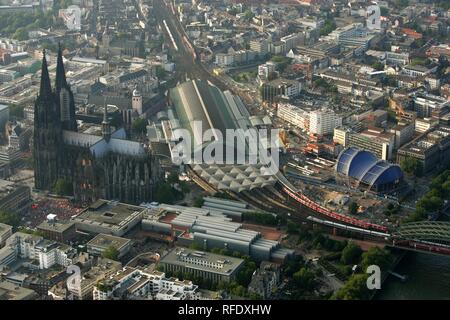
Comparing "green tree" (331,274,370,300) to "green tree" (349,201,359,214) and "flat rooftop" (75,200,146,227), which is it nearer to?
"green tree" (349,201,359,214)

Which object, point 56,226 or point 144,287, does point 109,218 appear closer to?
point 56,226

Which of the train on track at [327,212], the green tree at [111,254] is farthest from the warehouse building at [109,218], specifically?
the train on track at [327,212]

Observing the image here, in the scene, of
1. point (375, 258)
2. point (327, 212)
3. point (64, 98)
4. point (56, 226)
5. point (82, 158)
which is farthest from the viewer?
point (64, 98)

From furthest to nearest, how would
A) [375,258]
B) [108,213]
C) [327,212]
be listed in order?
1. [327,212]
2. [108,213]
3. [375,258]

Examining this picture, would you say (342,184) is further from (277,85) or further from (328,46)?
(328,46)

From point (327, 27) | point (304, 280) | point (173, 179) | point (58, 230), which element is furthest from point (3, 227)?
point (327, 27)

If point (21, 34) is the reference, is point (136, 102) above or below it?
below

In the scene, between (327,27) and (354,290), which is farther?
(327,27)

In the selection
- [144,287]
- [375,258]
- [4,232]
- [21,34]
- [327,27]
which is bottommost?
[375,258]
